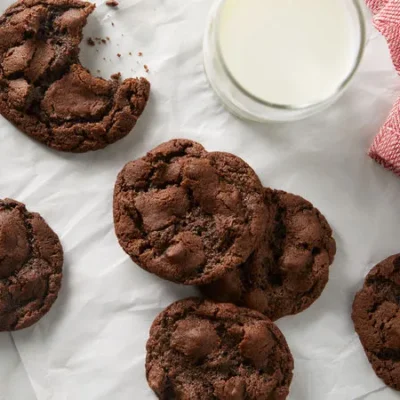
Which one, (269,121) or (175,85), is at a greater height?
(175,85)

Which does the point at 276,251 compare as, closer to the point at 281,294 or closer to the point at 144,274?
the point at 281,294

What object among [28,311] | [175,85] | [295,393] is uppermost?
[175,85]

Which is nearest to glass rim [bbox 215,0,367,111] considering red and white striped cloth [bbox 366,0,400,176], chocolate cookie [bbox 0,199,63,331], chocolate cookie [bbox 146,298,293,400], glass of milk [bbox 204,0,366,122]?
glass of milk [bbox 204,0,366,122]

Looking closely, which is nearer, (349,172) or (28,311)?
(28,311)

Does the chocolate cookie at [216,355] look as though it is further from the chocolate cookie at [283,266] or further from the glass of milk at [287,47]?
the glass of milk at [287,47]

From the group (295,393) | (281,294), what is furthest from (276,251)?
(295,393)

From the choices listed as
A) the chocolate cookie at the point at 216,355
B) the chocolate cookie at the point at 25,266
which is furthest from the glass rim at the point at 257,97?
the chocolate cookie at the point at 25,266

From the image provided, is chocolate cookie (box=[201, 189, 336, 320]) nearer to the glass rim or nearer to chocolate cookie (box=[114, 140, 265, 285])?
chocolate cookie (box=[114, 140, 265, 285])
